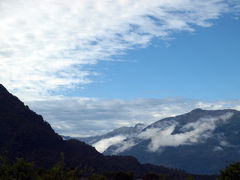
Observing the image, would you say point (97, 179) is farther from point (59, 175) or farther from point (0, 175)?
point (0, 175)

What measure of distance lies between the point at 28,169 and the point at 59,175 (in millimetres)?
13054

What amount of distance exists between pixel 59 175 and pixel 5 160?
15.5 m

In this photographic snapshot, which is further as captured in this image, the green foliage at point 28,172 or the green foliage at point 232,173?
the green foliage at point 232,173

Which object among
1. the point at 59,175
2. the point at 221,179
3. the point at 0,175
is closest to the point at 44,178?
the point at 59,175

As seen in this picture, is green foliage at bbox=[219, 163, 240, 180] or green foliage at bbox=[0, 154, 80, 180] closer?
green foliage at bbox=[0, 154, 80, 180]

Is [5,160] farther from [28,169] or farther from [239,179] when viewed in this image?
[239,179]

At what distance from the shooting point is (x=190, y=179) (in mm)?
105562

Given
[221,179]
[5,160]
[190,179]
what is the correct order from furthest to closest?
[221,179] → [190,179] → [5,160]

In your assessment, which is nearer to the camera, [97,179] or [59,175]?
[59,175]

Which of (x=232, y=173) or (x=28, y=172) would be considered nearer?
(x=28, y=172)

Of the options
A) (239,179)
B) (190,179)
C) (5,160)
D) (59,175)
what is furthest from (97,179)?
(239,179)

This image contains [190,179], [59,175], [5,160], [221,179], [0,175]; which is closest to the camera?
[5,160]

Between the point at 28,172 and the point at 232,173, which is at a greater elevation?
the point at 232,173

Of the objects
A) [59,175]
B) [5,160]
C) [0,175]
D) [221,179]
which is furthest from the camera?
[221,179]
